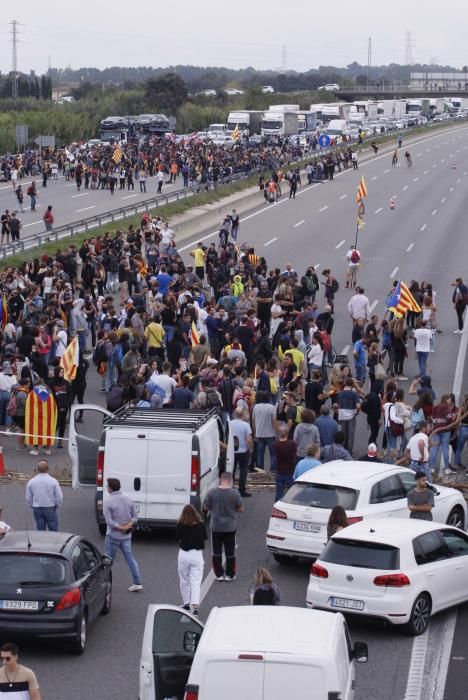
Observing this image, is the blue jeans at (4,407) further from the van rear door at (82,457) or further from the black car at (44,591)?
the black car at (44,591)

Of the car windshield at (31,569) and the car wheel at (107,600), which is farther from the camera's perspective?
the car wheel at (107,600)

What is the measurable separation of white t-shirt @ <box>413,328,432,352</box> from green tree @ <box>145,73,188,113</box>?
134218 millimetres

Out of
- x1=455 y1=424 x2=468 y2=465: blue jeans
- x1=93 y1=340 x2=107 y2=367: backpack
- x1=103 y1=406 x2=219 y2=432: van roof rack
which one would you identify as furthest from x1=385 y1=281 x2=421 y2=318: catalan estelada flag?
x1=103 y1=406 x2=219 y2=432: van roof rack

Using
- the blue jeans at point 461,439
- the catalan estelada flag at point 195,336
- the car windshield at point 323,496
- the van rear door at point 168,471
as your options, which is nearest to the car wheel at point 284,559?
the car windshield at point 323,496

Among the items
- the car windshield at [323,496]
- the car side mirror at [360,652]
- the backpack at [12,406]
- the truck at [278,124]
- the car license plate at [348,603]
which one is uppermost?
the truck at [278,124]

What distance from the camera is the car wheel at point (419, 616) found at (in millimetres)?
14086

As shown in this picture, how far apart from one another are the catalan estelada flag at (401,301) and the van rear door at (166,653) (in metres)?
18.9

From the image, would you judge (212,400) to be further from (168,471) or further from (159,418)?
(168,471)

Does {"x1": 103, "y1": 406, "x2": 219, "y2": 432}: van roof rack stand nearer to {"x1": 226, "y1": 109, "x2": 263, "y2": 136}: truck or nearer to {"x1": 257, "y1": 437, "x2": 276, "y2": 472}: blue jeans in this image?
{"x1": 257, "y1": 437, "x2": 276, "y2": 472}: blue jeans

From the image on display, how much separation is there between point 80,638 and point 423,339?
49.5ft

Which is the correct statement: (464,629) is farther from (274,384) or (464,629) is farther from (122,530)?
(274,384)

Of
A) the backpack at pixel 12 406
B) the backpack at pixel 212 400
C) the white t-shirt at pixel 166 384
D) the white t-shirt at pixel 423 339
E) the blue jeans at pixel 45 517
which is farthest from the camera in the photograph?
the white t-shirt at pixel 423 339

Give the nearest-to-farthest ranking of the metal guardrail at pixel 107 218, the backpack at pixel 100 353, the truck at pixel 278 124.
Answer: the backpack at pixel 100 353
the metal guardrail at pixel 107 218
the truck at pixel 278 124

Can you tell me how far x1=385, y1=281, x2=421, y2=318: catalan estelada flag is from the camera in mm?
29222
